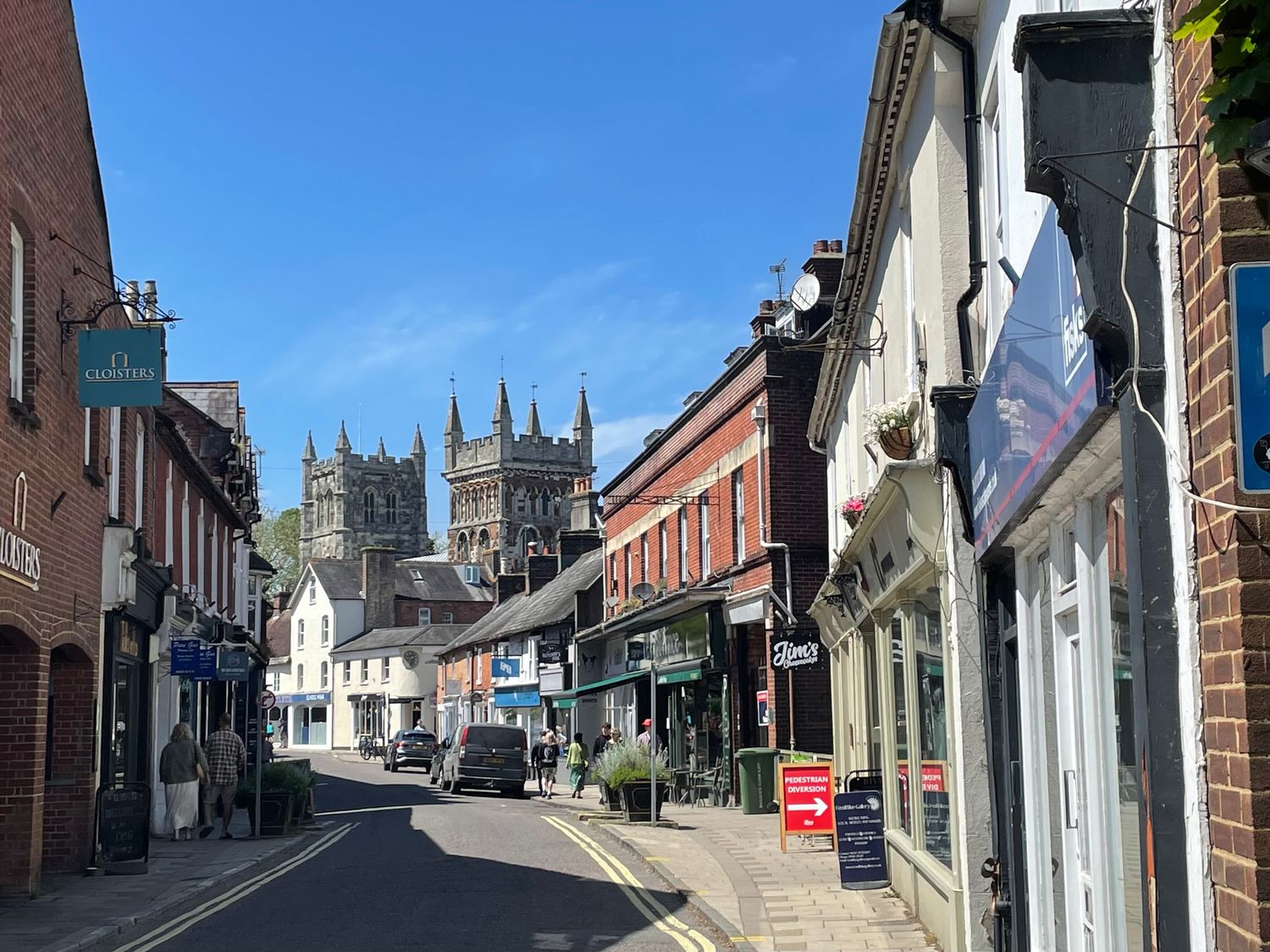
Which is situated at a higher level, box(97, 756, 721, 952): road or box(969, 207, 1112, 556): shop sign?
box(969, 207, 1112, 556): shop sign

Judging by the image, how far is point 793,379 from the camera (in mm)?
28000

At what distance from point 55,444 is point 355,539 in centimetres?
15083

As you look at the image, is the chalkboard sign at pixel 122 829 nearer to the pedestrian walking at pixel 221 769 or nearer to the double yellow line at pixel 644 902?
the double yellow line at pixel 644 902

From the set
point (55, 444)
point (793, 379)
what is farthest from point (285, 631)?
point (55, 444)

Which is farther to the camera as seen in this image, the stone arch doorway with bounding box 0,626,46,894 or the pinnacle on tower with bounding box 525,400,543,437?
the pinnacle on tower with bounding box 525,400,543,437

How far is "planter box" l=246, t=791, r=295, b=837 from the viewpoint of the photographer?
22125mm

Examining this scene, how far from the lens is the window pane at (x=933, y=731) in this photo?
1088cm

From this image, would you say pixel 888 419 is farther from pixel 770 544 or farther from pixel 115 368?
pixel 770 544

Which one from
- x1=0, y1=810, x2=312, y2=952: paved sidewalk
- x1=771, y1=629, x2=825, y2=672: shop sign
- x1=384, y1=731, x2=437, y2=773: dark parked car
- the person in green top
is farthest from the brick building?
x1=384, y1=731, x2=437, y2=773: dark parked car

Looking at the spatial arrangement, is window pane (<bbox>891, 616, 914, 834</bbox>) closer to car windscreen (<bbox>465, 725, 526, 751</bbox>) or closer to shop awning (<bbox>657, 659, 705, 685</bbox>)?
shop awning (<bbox>657, 659, 705, 685</bbox>)

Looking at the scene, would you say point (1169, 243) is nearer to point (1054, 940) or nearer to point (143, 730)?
point (1054, 940)

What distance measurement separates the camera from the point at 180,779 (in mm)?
21781

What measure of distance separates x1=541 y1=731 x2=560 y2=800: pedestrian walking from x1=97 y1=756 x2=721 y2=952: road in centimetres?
1392

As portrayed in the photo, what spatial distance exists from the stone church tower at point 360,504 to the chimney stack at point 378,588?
2851 inches
